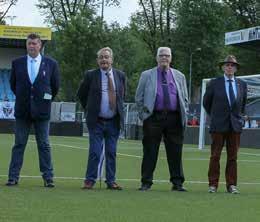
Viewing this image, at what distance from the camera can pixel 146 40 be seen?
6706 cm

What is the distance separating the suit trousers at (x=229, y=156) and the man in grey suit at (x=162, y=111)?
1.52 ft

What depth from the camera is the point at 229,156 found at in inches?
414

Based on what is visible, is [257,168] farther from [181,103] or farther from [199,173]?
[181,103]

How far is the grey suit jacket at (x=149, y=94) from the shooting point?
1022 centimetres

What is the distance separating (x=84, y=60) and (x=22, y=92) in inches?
1713

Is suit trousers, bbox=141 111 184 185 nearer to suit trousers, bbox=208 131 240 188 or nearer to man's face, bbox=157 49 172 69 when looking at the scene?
suit trousers, bbox=208 131 240 188

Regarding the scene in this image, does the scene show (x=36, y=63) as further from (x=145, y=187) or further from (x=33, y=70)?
(x=145, y=187)

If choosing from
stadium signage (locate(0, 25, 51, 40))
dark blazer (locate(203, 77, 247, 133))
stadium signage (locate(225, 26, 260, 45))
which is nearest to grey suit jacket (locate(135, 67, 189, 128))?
dark blazer (locate(203, 77, 247, 133))

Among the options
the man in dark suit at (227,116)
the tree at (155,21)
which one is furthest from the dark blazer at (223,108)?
the tree at (155,21)

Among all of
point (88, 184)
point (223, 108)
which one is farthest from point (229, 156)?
point (88, 184)

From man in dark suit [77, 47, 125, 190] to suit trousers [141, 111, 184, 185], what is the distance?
17.0 inches

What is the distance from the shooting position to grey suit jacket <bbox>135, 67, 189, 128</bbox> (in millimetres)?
10219

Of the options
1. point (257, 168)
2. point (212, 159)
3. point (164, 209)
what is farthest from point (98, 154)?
point (257, 168)

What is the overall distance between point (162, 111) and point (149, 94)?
1.07 feet
